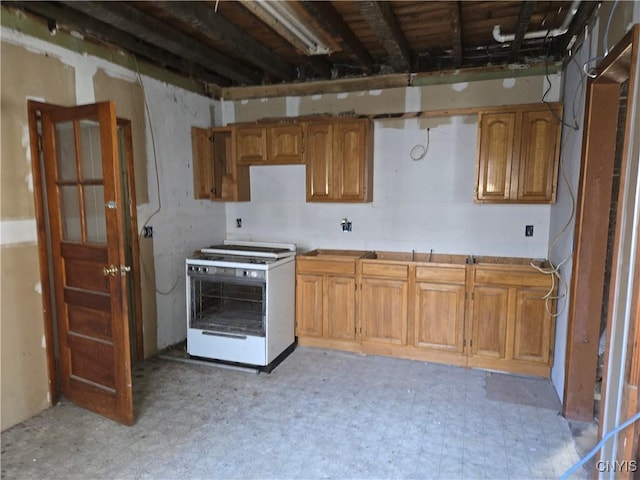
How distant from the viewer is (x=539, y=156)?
3215mm

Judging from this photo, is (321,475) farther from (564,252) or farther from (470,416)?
(564,252)

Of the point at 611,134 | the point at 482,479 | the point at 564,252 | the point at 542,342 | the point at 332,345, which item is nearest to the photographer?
the point at 482,479

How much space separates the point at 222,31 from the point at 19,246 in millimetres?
2007

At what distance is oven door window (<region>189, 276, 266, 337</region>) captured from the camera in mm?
3414

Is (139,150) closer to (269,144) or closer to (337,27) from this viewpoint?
(269,144)

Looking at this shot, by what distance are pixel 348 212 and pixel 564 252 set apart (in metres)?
1.98

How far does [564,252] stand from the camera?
2986 mm

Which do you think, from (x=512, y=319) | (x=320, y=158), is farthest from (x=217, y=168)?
(x=512, y=319)

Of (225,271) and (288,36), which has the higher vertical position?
(288,36)

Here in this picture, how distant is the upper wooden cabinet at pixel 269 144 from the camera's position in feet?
12.8

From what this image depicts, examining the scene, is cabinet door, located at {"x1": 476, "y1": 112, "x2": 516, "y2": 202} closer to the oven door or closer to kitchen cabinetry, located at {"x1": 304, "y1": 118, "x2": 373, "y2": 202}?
kitchen cabinetry, located at {"x1": 304, "y1": 118, "x2": 373, "y2": 202}

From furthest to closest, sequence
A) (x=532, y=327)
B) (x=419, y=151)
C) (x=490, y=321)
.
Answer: (x=419, y=151), (x=490, y=321), (x=532, y=327)

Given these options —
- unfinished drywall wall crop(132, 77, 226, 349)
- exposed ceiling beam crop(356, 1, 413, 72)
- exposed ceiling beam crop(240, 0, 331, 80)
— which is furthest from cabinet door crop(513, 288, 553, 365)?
unfinished drywall wall crop(132, 77, 226, 349)

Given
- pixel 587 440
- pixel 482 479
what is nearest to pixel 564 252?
pixel 587 440
